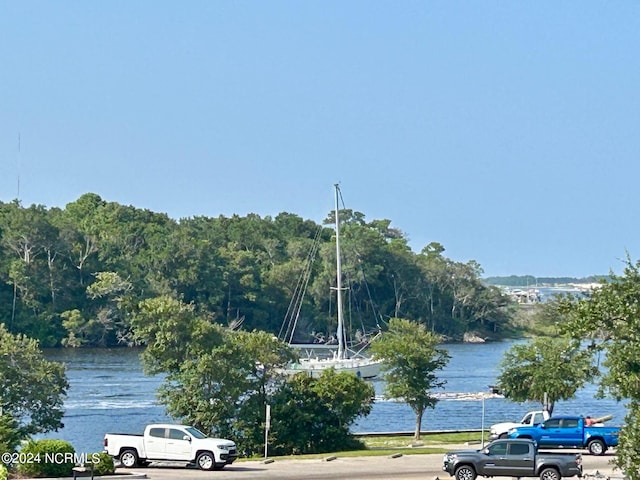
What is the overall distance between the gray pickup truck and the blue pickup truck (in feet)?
27.4

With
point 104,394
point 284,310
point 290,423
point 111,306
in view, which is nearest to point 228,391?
point 290,423

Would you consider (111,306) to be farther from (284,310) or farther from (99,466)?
(99,466)

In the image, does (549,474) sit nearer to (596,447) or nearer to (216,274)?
(596,447)

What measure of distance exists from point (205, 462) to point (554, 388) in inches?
853

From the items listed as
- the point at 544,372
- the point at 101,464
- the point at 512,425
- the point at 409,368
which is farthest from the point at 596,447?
the point at 101,464

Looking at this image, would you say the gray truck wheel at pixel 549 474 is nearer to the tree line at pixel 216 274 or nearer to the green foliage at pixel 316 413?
the green foliage at pixel 316 413

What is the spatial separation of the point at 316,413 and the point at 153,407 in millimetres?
28429

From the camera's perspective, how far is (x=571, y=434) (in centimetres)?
4397

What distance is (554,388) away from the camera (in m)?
55.0

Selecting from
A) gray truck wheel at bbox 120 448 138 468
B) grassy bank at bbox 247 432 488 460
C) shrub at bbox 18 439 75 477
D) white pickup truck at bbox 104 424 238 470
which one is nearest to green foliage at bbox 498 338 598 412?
grassy bank at bbox 247 432 488 460

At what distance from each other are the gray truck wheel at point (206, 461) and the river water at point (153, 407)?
18.1m

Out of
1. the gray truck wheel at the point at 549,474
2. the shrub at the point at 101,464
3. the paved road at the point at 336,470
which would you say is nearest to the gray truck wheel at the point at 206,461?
the paved road at the point at 336,470

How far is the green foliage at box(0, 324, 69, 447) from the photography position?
150 feet

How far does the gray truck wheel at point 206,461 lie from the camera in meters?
A: 38.1
